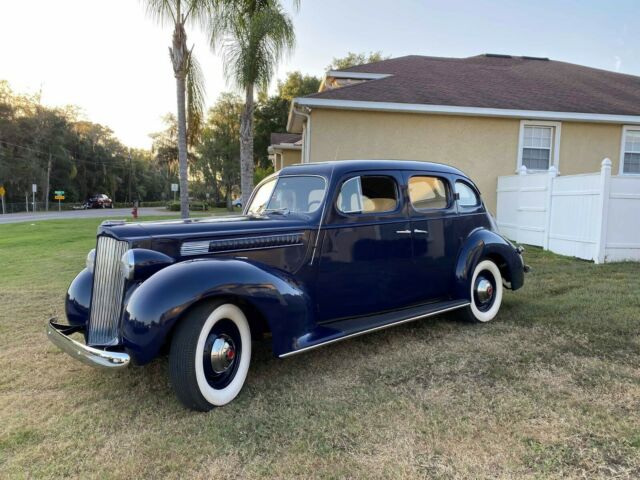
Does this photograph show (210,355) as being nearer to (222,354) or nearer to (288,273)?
(222,354)

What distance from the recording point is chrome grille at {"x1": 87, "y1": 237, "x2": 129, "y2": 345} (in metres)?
2.98

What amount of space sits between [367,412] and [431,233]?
207 centimetres

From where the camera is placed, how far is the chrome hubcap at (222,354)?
9.47ft

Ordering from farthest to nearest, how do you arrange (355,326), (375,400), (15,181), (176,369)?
(15,181), (355,326), (375,400), (176,369)

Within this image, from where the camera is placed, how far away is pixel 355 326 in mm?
3582

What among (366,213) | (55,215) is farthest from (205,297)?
(55,215)

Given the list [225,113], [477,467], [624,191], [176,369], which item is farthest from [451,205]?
[225,113]

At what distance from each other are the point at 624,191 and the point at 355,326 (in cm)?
677

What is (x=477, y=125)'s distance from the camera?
11062mm

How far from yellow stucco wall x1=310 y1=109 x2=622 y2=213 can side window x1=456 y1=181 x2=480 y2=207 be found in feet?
19.1

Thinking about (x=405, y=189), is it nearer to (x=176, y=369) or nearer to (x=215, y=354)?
(x=215, y=354)

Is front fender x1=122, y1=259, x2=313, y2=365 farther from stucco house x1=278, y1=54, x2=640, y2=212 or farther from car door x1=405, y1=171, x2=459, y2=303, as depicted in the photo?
stucco house x1=278, y1=54, x2=640, y2=212

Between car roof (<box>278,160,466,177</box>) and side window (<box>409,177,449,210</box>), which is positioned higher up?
car roof (<box>278,160,466,177</box>)

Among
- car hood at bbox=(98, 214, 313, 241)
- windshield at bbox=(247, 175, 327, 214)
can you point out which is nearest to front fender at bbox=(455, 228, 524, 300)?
windshield at bbox=(247, 175, 327, 214)
